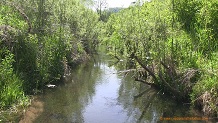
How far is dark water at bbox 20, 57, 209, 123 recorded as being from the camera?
13531mm

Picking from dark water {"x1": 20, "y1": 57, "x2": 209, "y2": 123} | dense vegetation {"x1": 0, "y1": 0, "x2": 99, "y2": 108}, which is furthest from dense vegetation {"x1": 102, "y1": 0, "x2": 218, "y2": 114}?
dense vegetation {"x1": 0, "y1": 0, "x2": 99, "y2": 108}

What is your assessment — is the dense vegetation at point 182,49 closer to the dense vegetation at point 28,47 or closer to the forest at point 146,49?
the forest at point 146,49

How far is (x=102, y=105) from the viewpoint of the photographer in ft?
52.1

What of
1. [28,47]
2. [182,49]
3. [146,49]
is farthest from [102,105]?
[182,49]

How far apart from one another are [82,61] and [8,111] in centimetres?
1825

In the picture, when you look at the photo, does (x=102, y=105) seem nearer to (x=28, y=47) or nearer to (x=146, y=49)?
(x=146, y=49)

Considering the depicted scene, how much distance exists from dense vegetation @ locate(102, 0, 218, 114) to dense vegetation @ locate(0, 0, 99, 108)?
203 inches

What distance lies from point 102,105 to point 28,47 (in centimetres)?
547

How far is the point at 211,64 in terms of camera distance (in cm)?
1420

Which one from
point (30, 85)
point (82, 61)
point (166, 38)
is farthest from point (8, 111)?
point (82, 61)

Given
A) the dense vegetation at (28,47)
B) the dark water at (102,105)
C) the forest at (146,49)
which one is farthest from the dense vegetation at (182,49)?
the dense vegetation at (28,47)

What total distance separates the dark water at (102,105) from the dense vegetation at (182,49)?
100 centimetres

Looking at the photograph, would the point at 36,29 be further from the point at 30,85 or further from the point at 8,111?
the point at 8,111

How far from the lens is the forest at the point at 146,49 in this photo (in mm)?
13820
